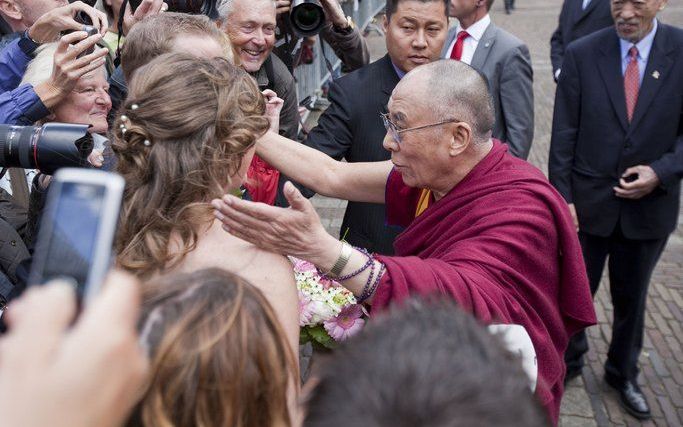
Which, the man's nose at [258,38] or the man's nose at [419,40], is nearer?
the man's nose at [419,40]

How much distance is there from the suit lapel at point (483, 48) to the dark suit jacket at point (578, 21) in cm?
154

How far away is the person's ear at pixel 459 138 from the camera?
2.27 meters

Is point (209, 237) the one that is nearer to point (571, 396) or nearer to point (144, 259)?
point (144, 259)

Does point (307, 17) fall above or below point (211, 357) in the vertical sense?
below

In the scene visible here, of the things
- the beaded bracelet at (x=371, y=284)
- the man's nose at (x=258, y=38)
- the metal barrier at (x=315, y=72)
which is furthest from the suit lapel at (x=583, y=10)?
the beaded bracelet at (x=371, y=284)

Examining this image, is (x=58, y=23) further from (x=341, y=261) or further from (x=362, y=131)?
(x=341, y=261)

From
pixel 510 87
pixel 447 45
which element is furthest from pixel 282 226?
pixel 447 45

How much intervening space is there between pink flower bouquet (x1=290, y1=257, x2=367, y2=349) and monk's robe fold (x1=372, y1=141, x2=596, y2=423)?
10.8 inches

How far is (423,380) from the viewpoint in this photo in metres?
0.91

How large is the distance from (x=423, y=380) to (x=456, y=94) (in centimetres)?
154

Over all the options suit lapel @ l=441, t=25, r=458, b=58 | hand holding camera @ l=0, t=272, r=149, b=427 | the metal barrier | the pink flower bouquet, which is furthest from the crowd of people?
the metal barrier

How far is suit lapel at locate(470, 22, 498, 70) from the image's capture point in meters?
3.73

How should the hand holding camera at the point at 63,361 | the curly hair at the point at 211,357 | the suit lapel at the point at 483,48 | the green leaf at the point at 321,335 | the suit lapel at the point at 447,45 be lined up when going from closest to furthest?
the hand holding camera at the point at 63,361, the curly hair at the point at 211,357, the green leaf at the point at 321,335, the suit lapel at the point at 483,48, the suit lapel at the point at 447,45

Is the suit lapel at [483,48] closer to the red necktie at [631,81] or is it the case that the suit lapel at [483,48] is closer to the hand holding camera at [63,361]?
the red necktie at [631,81]
